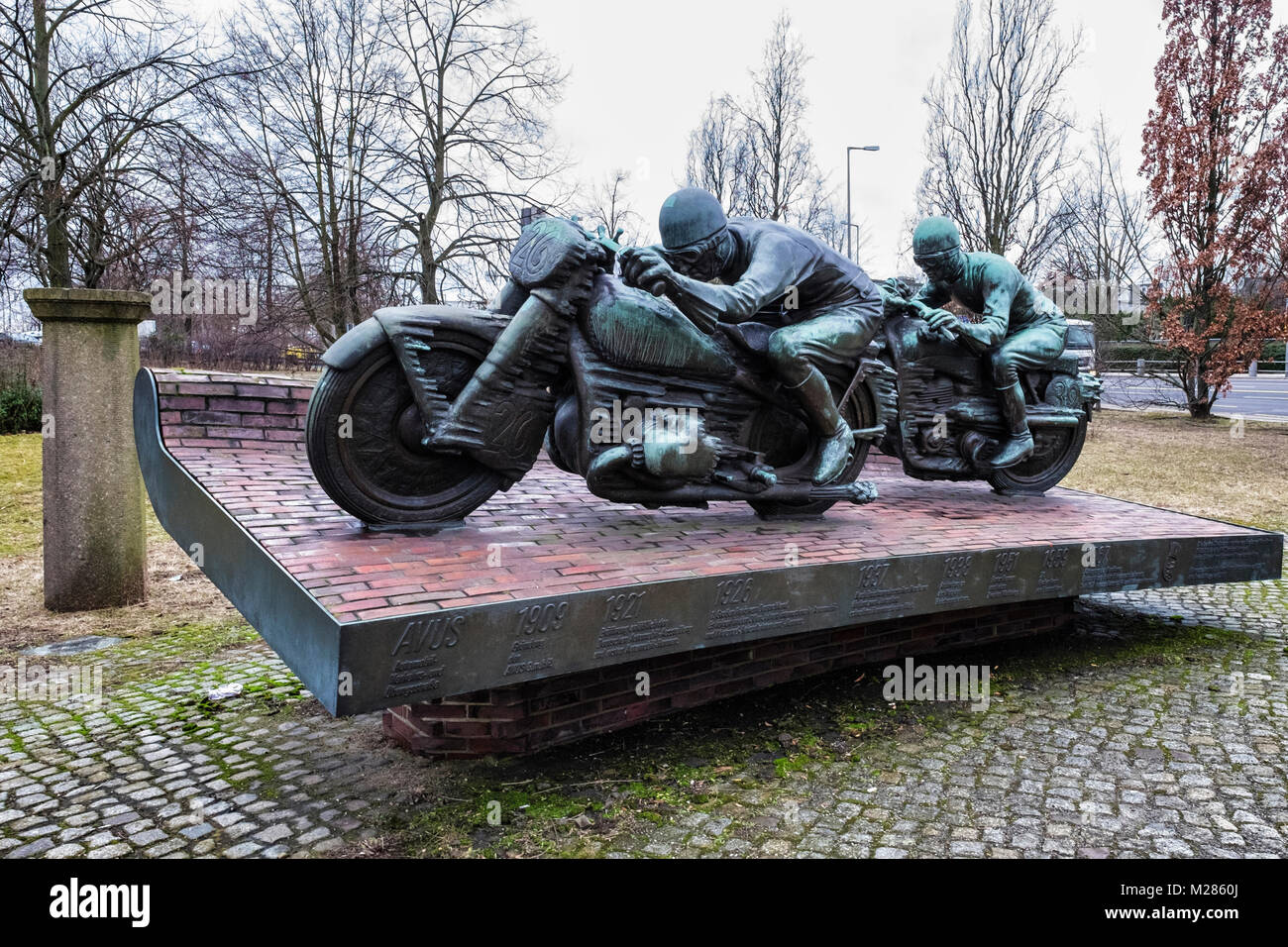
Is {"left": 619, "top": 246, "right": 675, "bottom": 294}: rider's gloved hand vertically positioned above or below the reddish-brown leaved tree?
below

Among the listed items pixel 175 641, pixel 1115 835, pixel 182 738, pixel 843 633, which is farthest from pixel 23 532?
pixel 1115 835

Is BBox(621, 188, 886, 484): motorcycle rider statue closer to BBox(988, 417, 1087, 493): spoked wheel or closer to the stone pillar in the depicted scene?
BBox(988, 417, 1087, 493): spoked wheel

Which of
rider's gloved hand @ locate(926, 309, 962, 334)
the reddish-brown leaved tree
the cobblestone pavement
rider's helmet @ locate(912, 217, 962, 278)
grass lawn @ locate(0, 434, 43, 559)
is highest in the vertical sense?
the reddish-brown leaved tree

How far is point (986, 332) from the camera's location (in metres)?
6.57

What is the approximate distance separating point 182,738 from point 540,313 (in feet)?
8.61

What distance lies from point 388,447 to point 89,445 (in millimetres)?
3578

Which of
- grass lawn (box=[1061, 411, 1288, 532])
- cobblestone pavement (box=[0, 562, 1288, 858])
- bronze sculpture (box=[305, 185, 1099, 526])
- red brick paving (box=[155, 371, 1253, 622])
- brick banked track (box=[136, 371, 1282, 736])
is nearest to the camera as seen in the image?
brick banked track (box=[136, 371, 1282, 736])

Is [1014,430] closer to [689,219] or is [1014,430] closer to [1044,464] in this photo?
[1044,464]

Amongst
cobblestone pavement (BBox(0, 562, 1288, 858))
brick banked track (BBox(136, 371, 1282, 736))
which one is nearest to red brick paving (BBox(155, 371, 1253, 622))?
brick banked track (BBox(136, 371, 1282, 736))

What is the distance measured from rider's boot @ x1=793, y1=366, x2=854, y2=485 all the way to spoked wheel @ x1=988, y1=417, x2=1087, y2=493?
2.24 meters

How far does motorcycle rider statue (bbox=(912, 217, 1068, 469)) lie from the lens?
6625 mm

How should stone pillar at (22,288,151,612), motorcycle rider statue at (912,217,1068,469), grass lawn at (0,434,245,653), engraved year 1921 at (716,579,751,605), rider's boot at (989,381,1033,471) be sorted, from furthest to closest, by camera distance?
rider's boot at (989,381,1033,471)
motorcycle rider statue at (912,217,1068,469)
stone pillar at (22,288,151,612)
grass lawn at (0,434,245,653)
engraved year 1921 at (716,579,751,605)

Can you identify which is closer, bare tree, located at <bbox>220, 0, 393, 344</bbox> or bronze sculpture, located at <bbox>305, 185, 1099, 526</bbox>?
bronze sculpture, located at <bbox>305, 185, 1099, 526</bbox>

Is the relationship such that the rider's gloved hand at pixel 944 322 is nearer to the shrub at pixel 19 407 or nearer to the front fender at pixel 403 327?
the front fender at pixel 403 327
